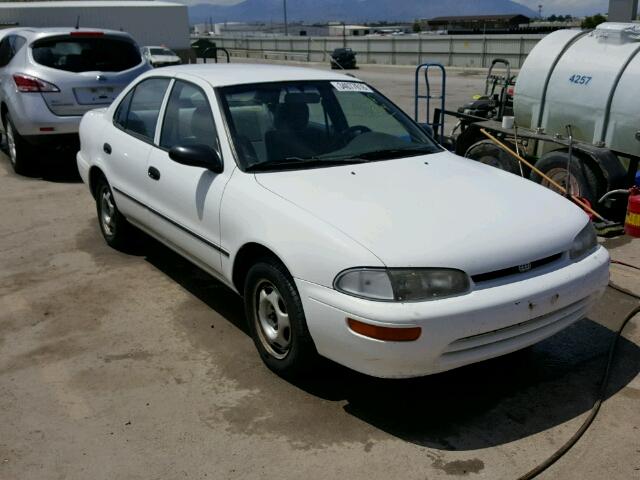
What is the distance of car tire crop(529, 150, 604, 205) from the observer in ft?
20.7

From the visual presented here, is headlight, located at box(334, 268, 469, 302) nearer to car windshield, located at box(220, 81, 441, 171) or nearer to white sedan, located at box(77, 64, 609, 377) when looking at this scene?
white sedan, located at box(77, 64, 609, 377)

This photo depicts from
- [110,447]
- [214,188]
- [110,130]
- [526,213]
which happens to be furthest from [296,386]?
[110,130]

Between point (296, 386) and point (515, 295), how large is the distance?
1.28 metres

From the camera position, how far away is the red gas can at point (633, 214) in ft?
19.4

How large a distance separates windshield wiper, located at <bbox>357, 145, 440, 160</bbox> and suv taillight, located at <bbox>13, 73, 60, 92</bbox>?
510 centimetres

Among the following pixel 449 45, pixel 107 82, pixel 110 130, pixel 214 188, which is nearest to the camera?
pixel 214 188

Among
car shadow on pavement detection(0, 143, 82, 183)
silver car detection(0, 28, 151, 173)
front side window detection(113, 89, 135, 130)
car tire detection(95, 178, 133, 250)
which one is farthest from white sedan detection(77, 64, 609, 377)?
car shadow on pavement detection(0, 143, 82, 183)

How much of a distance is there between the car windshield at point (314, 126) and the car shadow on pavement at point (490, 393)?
128 cm

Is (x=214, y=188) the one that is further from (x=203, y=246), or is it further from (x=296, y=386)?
(x=296, y=386)

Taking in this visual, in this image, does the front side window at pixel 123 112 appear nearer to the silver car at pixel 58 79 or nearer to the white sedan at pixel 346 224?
the white sedan at pixel 346 224

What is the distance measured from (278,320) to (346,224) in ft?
2.23

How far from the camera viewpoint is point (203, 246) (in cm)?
399

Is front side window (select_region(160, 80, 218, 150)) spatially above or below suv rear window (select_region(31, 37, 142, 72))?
below

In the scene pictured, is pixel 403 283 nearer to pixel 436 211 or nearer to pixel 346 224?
pixel 346 224
